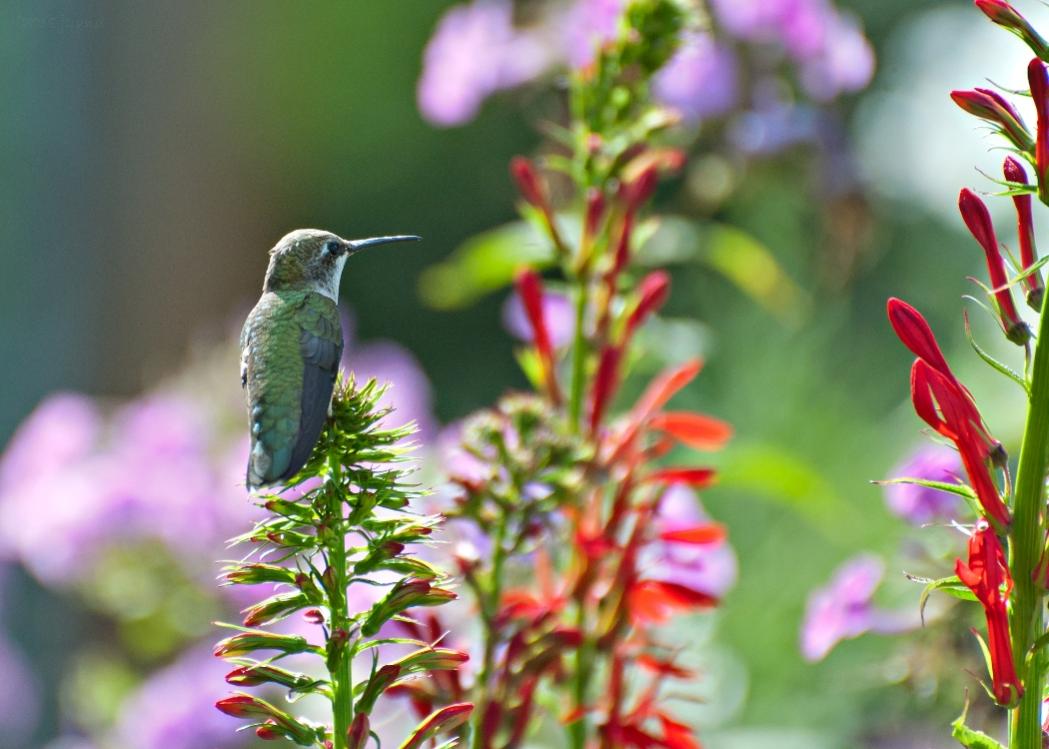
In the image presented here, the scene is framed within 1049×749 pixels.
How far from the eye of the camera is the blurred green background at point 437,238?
3.08ft

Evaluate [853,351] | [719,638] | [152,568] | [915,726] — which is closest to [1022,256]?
[915,726]

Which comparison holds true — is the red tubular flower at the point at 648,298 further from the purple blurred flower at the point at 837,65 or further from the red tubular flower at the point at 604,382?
the purple blurred flower at the point at 837,65

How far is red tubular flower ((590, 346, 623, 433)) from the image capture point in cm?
41

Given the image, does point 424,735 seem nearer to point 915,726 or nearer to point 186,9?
point 915,726

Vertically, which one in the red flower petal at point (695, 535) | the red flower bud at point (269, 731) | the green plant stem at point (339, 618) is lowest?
the red flower bud at point (269, 731)

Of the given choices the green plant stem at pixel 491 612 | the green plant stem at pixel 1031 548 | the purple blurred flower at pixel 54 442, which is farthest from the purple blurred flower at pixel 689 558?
the purple blurred flower at pixel 54 442

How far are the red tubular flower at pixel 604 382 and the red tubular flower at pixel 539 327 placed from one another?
0.08 ft

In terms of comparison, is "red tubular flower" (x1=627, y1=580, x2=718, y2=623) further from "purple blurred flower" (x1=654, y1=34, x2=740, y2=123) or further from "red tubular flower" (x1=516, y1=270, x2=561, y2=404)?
"purple blurred flower" (x1=654, y1=34, x2=740, y2=123)

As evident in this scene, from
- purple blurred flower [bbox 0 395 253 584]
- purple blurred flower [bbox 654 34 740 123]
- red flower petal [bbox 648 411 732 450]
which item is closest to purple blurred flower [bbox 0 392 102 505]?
purple blurred flower [bbox 0 395 253 584]

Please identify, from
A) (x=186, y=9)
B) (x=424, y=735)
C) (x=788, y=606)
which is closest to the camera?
(x=424, y=735)

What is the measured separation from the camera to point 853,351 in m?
1.80

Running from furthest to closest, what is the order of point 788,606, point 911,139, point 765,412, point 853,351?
1. point 853,351
2. point 911,139
3. point 765,412
4. point 788,606

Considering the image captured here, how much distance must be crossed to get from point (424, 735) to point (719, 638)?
0.81 m

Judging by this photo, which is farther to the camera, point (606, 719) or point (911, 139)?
point (911, 139)
